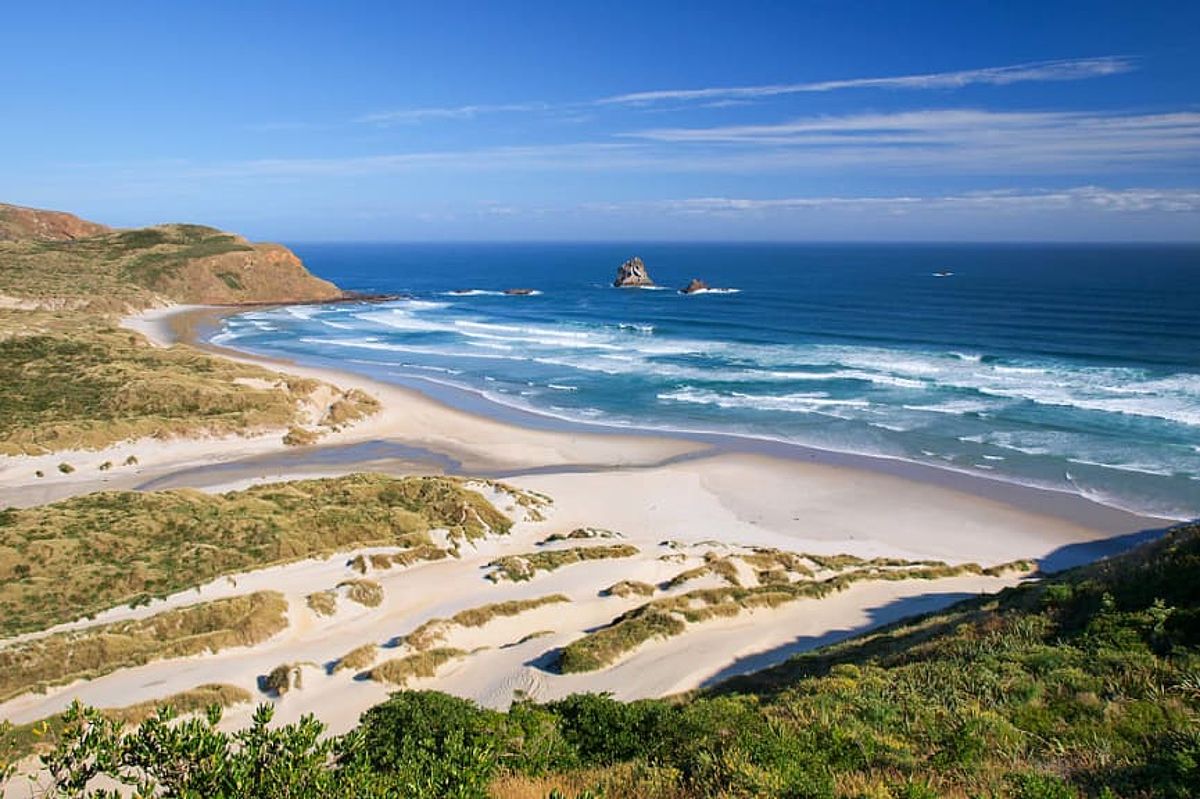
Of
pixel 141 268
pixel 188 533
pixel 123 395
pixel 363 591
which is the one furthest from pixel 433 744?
pixel 141 268

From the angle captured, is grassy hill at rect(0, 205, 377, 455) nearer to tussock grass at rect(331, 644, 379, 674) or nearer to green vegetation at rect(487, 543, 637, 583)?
green vegetation at rect(487, 543, 637, 583)

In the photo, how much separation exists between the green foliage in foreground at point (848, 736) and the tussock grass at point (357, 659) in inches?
280

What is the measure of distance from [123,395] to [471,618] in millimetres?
35782

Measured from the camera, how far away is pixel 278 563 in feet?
77.4

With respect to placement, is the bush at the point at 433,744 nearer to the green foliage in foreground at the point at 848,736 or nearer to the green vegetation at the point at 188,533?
the green foliage in foreground at the point at 848,736

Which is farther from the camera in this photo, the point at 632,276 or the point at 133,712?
the point at 632,276

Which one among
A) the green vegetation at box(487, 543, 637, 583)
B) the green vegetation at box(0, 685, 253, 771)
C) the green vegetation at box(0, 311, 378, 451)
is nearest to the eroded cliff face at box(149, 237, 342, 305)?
the green vegetation at box(0, 311, 378, 451)

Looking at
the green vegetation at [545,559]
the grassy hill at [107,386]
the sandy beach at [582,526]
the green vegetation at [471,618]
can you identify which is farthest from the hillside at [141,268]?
the green vegetation at [471,618]

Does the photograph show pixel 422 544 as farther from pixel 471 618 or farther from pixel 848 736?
pixel 848 736

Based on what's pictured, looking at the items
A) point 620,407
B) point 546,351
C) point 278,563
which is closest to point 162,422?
point 278,563

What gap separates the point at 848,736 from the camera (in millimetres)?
8648

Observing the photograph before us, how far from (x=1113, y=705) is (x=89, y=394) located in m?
52.1

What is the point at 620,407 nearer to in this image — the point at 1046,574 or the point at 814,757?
the point at 1046,574

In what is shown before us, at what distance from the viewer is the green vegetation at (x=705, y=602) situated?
17672mm
